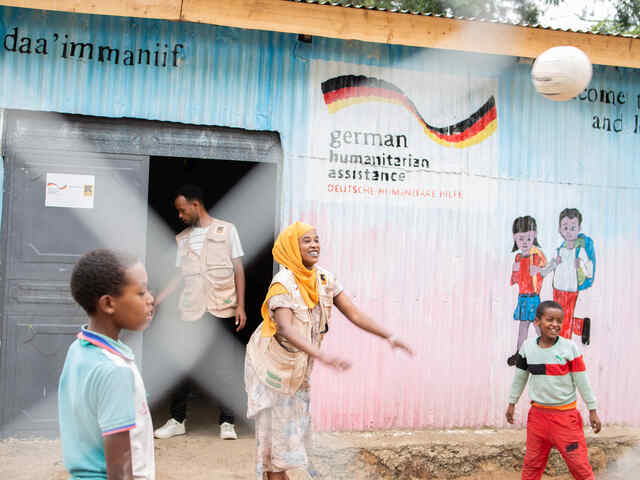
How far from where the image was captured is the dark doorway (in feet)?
22.7

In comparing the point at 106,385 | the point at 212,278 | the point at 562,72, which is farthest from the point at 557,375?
the point at 106,385

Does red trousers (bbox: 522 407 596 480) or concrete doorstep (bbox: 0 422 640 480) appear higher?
red trousers (bbox: 522 407 596 480)

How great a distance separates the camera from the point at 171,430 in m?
5.49

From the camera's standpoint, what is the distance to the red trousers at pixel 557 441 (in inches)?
164

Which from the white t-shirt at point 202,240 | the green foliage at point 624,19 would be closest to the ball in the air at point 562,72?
the white t-shirt at point 202,240

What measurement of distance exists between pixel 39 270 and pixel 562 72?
4.11 m

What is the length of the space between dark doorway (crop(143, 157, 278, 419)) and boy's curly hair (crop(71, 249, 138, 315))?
422 centimetres

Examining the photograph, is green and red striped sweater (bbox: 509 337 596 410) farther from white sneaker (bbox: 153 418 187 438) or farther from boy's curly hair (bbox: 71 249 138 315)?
boy's curly hair (bbox: 71 249 138 315)

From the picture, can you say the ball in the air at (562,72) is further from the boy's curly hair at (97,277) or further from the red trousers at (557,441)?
the boy's curly hair at (97,277)

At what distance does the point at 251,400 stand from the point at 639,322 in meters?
4.11

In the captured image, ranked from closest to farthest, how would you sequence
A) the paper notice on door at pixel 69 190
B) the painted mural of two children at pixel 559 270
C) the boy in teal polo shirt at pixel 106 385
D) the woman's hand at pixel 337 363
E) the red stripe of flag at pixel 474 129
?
1. the boy in teal polo shirt at pixel 106 385
2. the woman's hand at pixel 337 363
3. the paper notice on door at pixel 69 190
4. the red stripe of flag at pixel 474 129
5. the painted mural of two children at pixel 559 270

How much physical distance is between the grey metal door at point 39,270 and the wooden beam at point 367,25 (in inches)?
44.8

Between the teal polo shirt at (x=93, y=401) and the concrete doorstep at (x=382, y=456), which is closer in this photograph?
the teal polo shirt at (x=93, y=401)

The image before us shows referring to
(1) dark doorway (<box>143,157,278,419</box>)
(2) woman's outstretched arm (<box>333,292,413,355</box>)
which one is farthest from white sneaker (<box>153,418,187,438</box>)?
(2) woman's outstretched arm (<box>333,292,413,355</box>)
